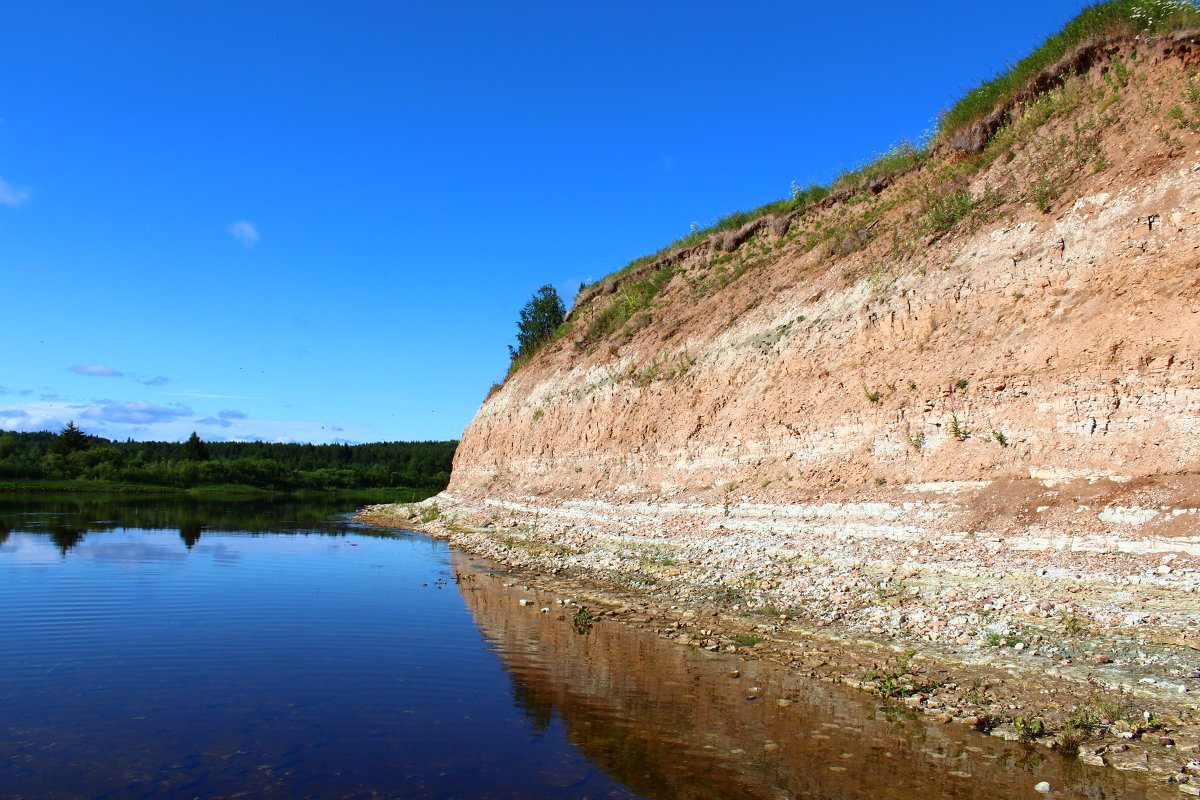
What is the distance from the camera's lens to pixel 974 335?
13.5m

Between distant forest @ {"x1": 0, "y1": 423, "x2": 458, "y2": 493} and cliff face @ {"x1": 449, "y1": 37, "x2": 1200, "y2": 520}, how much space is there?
237ft

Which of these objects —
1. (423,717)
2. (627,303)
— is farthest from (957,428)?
(627,303)

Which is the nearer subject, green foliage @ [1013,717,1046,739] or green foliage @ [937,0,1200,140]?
green foliage @ [1013,717,1046,739]

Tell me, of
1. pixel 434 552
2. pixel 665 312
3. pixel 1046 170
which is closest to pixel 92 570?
pixel 434 552

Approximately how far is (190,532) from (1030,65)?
32995 mm

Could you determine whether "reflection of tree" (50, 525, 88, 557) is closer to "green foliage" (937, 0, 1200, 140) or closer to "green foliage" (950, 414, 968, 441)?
"green foliage" (950, 414, 968, 441)

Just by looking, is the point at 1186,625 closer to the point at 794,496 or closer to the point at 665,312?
the point at 794,496

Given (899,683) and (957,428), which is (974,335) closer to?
(957,428)

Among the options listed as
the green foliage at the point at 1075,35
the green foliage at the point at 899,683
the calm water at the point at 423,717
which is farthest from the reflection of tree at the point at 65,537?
the green foliage at the point at 1075,35

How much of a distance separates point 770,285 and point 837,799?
18016 mm

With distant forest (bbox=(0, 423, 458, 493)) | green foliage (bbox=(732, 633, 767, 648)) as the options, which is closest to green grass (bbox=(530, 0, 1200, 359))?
green foliage (bbox=(732, 633, 767, 648))

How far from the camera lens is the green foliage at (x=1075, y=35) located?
47.4 feet

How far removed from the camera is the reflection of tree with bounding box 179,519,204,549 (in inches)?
1003

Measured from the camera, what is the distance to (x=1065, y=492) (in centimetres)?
1038
